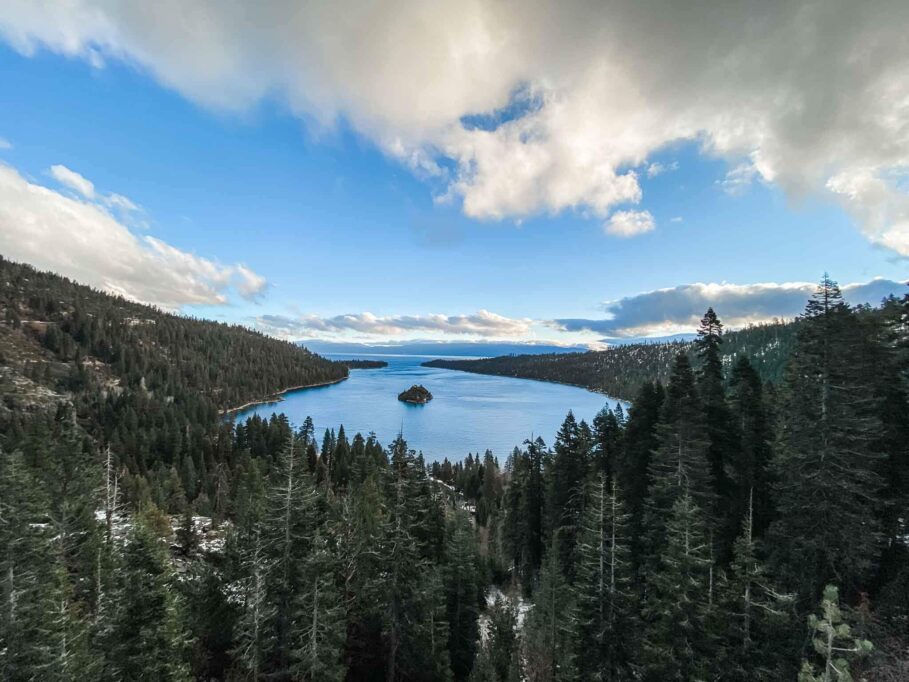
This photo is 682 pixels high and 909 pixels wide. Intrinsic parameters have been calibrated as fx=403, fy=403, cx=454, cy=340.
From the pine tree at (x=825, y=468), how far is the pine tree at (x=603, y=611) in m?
7.33

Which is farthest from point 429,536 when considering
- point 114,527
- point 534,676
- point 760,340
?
point 760,340

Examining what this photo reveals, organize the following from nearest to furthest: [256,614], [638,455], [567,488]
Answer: [256,614] < [638,455] < [567,488]

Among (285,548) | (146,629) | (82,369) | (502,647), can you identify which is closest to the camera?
(146,629)

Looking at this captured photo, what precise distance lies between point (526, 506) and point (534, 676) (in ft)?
59.7

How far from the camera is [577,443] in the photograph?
127 feet

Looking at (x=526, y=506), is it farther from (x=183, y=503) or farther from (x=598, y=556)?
(x=183, y=503)

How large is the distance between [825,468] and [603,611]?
38.6 ft

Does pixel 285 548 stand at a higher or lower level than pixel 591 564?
higher

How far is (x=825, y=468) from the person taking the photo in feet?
57.4

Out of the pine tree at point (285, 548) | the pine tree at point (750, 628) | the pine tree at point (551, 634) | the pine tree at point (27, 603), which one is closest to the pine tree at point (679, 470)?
the pine tree at point (551, 634)

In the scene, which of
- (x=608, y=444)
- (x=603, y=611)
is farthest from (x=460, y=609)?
(x=608, y=444)

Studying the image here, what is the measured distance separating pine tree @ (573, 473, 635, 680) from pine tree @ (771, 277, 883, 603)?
288 inches

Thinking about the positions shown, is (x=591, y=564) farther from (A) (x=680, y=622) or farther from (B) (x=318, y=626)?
(B) (x=318, y=626)

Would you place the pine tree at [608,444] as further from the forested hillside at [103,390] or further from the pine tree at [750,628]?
the forested hillside at [103,390]
